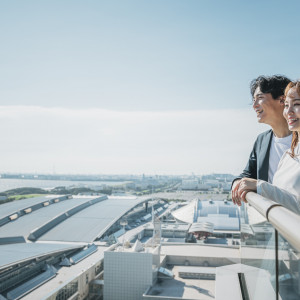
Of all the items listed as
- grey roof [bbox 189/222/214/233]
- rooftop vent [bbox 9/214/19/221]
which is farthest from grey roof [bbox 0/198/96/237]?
grey roof [bbox 189/222/214/233]

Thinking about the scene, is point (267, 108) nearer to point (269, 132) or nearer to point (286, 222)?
point (269, 132)

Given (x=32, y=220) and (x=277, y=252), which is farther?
(x=32, y=220)

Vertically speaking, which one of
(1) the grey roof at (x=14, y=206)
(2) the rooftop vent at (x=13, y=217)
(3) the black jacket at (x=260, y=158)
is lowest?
(2) the rooftop vent at (x=13, y=217)

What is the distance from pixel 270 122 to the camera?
3.73 ft

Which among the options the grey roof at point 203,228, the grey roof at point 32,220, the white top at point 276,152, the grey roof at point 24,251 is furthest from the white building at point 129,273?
the white top at point 276,152

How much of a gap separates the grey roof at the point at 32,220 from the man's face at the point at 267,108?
36.7 ft

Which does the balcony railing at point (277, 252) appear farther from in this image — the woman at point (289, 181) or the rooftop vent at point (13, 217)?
the rooftop vent at point (13, 217)

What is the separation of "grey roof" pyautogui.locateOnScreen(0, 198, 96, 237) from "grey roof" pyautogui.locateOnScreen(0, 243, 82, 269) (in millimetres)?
2702

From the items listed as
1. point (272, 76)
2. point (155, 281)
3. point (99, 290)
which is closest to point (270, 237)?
→ point (272, 76)

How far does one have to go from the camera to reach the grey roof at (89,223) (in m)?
11.3

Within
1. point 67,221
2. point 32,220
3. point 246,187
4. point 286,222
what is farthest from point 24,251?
point 286,222

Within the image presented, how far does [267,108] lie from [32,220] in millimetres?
12862

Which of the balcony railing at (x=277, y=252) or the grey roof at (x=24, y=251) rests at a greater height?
the balcony railing at (x=277, y=252)

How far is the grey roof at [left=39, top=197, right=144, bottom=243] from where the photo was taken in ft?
37.0
